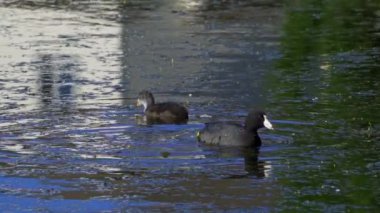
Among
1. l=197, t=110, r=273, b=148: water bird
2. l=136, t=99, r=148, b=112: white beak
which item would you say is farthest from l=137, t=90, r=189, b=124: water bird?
l=197, t=110, r=273, b=148: water bird

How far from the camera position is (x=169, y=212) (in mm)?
11469

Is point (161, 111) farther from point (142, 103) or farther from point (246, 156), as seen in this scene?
point (246, 156)

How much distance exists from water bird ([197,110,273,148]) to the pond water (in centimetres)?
19

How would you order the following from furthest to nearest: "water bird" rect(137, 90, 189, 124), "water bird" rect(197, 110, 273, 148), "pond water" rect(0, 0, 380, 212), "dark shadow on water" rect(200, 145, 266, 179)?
1. "water bird" rect(137, 90, 189, 124)
2. "water bird" rect(197, 110, 273, 148)
3. "dark shadow on water" rect(200, 145, 266, 179)
4. "pond water" rect(0, 0, 380, 212)

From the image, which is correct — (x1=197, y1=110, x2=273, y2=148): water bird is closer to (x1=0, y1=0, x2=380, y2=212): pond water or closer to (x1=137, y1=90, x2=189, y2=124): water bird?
(x1=0, y1=0, x2=380, y2=212): pond water

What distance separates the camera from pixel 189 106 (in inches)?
698

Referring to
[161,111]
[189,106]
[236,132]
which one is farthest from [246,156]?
[189,106]

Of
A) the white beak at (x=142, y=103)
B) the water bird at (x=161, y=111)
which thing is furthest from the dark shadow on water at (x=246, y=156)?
the white beak at (x=142, y=103)

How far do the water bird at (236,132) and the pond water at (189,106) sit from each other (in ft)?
0.62

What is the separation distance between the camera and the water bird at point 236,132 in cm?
1486

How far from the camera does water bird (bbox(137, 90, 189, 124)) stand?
16.5m

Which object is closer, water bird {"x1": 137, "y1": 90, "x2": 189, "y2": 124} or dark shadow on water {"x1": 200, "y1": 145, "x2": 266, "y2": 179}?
dark shadow on water {"x1": 200, "y1": 145, "x2": 266, "y2": 179}

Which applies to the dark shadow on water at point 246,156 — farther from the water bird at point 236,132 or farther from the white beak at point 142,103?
the white beak at point 142,103

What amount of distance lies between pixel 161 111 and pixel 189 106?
0.86 metres
